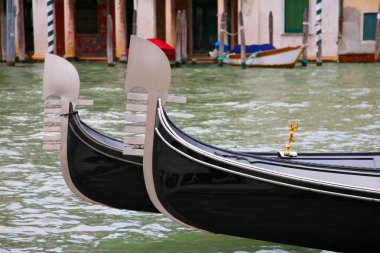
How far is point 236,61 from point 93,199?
14.2 m

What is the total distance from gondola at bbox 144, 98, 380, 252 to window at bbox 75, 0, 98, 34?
1861 cm

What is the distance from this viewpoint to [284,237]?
4637mm

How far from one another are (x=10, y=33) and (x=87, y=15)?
3.63 m

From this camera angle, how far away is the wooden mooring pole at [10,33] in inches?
779

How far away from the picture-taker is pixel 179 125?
10.3 meters

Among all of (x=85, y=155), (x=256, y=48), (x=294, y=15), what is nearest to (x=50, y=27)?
(x=256, y=48)

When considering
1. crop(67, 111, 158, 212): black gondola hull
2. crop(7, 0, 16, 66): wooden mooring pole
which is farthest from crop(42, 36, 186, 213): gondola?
crop(7, 0, 16, 66): wooden mooring pole

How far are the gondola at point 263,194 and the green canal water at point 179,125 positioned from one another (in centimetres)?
55

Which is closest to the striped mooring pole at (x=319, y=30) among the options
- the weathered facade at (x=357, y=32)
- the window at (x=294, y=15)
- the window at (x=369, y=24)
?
the window at (x=294, y=15)

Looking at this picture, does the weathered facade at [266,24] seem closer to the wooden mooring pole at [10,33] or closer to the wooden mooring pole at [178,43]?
the wooden mooring pole at [10,33]

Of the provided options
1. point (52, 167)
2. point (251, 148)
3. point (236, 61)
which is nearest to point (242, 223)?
point (52, 167)

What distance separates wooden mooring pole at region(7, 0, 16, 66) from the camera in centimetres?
1978

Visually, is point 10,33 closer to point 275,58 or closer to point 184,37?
point 184,37

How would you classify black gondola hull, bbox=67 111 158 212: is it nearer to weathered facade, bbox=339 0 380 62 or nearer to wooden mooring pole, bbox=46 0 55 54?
wooden mooring pole, bbox=46 0 55 54
